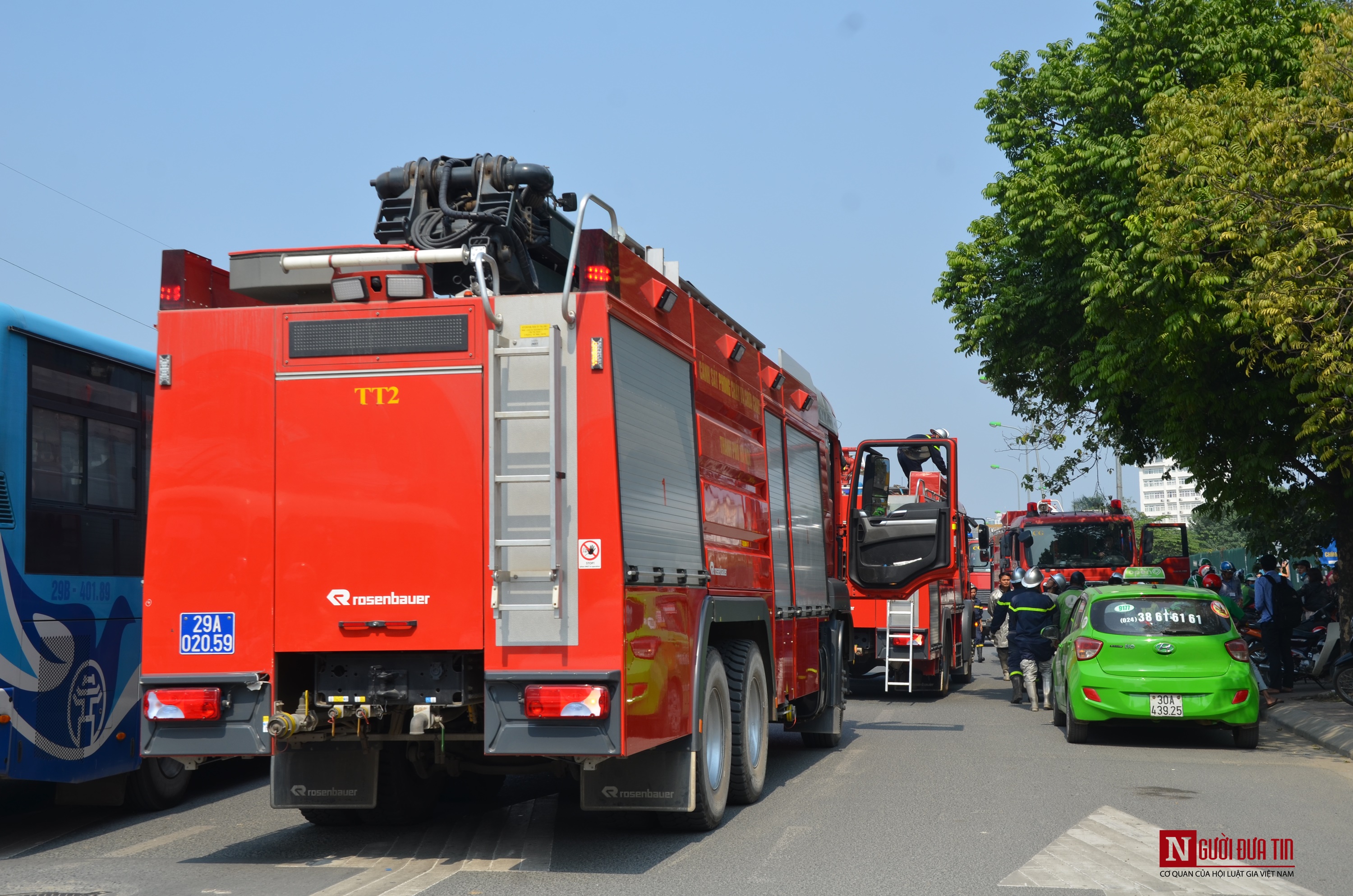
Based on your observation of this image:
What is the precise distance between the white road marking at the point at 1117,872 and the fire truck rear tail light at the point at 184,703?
423cm

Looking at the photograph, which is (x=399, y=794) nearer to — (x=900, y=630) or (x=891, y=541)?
(x=891, y=541)

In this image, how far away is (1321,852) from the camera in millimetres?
7949

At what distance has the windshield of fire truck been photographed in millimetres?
27125

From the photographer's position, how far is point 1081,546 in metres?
27.3

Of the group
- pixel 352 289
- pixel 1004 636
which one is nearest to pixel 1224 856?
pixel 352 289

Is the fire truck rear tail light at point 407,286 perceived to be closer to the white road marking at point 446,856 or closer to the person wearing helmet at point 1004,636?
the white road marking at point 446,856

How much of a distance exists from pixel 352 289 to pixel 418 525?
1.38 meters

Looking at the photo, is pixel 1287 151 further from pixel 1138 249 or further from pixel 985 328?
pixel 985 328

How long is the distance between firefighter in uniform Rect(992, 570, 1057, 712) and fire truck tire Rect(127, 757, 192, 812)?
1102 centimetres

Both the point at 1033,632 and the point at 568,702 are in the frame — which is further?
the point at 1033,632

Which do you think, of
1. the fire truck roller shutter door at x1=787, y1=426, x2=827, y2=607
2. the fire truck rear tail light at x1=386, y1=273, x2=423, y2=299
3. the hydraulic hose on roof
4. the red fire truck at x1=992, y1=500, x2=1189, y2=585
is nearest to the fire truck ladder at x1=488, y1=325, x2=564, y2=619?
the fire truck rear tail light at x1=386, y1=273, x2=423, y2=299

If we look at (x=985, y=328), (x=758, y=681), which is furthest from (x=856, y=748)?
(x=985, y=328)

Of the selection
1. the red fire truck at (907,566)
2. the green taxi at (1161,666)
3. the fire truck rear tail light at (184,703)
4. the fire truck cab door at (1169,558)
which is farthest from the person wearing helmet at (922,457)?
the fire truck rear tail light at (184,703)

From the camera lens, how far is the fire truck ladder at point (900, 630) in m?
18.0
